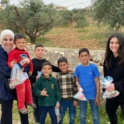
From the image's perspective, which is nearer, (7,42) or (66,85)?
(7,42)

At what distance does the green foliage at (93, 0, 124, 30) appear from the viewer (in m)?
12.3

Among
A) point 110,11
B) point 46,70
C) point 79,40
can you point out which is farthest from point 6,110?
point 79,40

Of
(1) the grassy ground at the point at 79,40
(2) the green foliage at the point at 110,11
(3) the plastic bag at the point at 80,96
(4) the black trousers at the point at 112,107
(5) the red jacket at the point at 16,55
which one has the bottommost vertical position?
(4) the black trousers at the point at 112,107

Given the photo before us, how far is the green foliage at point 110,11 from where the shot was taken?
40.3 ft

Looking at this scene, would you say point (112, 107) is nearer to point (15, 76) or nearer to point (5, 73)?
point (15, 76)

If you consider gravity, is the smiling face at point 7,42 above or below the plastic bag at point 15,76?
above

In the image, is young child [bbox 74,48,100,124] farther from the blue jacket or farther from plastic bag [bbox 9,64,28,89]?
the blue jacket

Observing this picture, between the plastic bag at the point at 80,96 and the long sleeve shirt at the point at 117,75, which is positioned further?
the plastic bag at the point at 80,96

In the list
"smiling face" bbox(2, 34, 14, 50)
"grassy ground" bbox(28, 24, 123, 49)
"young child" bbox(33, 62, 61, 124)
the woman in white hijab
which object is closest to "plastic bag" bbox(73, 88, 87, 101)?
"young child" bbox(33, 62, 61, 124)

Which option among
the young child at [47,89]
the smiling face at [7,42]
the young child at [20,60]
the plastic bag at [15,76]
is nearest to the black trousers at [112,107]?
the young child at [47,89]

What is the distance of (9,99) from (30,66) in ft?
1.92

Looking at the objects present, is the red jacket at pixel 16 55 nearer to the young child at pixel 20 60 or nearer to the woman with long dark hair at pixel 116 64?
the young child at pixel 20 60

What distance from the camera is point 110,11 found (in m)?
13.2

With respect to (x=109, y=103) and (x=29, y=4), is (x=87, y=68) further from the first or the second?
(x=29, y=4)
